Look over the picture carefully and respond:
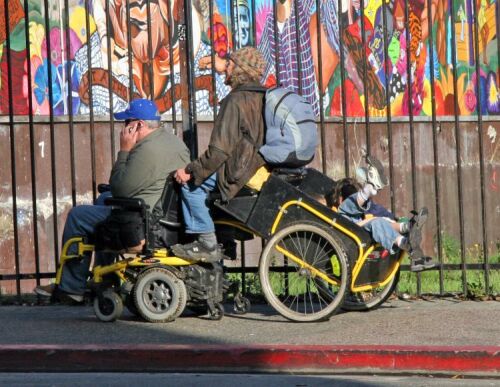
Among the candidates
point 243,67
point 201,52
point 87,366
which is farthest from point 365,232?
point 201,52

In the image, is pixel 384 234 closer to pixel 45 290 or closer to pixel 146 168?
pixel 146 168

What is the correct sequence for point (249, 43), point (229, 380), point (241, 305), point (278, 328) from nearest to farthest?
point (229, 380) < point (278, 328) < point (241, 305) < point (249, 43)

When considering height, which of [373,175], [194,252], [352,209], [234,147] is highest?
[234,147]

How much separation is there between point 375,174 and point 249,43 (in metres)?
8.86

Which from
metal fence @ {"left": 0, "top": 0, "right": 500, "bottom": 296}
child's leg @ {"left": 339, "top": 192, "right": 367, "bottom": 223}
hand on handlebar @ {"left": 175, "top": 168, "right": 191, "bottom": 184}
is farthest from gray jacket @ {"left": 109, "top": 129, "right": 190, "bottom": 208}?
metal fence @ {"left": 0, "top": 0, "right": 500, "bottom": 296}

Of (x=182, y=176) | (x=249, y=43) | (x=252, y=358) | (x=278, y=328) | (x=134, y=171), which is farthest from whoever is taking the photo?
(x=249, y=43)

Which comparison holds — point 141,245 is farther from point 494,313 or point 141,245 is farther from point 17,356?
point 494,313

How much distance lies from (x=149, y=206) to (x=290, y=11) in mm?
9579

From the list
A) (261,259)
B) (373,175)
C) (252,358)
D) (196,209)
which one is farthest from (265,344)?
(373,175)

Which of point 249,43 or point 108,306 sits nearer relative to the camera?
point 108,306

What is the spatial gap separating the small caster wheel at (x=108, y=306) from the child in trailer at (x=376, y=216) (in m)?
1.61

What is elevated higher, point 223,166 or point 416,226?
point 223,166

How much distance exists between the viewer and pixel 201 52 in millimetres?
16969

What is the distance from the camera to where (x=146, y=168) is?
8.65 meters
